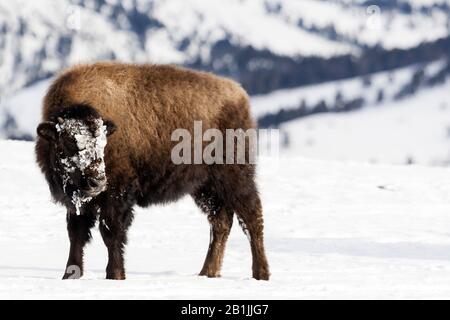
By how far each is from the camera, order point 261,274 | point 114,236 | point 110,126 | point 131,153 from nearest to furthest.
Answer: point 110,126
point 114,236
point 131,153
point 261,274

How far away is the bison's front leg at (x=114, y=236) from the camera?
944 centimetres

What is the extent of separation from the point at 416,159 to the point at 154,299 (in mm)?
116026

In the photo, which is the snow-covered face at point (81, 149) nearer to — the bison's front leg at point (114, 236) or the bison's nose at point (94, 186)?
the bison's nose at point (94, 186)

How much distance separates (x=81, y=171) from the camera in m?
8.95

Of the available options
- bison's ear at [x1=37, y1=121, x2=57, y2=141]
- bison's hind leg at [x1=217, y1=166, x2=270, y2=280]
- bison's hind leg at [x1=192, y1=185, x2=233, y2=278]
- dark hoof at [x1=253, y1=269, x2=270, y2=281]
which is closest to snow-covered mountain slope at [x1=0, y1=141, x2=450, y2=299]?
dark hoof at [x1=253, y1=269, x2=270, y2=281]

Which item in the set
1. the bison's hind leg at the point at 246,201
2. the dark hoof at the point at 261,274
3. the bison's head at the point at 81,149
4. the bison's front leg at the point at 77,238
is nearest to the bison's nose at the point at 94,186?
the bison's head at the point at 81,149

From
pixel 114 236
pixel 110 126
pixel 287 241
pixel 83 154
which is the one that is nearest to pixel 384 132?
pixel 287 241

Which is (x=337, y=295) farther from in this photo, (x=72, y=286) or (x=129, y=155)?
(x=129, y=155)

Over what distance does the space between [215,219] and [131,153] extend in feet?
5.57

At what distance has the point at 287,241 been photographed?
15.3 m

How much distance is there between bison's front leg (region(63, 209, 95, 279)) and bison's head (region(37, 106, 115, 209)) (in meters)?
0.42

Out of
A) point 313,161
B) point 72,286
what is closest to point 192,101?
point 72,286

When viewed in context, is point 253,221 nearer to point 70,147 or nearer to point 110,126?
point 110,126

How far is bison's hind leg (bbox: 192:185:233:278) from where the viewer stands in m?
10.8
